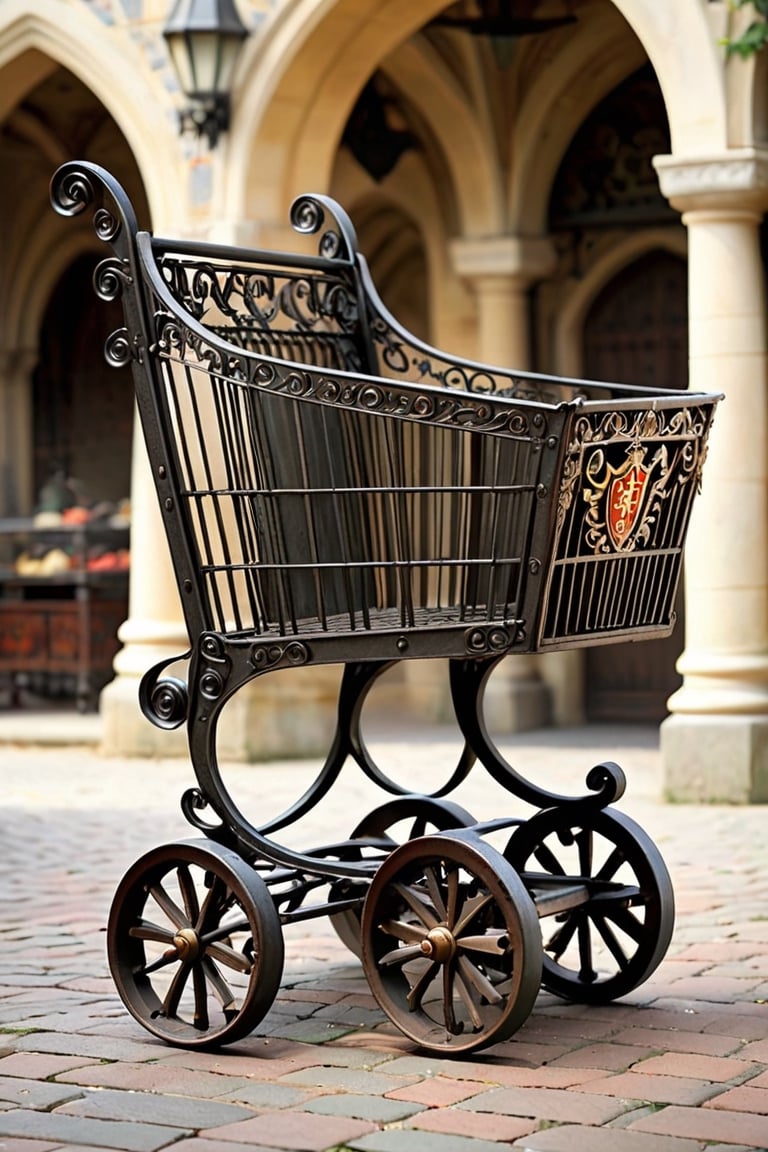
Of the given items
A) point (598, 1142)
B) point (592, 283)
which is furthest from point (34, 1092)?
point (592, 283)

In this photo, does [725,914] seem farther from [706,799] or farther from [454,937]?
[706,799]

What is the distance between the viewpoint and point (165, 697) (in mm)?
4469

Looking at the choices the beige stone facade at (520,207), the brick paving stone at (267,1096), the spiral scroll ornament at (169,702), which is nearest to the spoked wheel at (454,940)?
the brick paving stone at (267,1096)

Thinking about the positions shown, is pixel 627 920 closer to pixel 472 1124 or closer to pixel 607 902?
pixel 607 902

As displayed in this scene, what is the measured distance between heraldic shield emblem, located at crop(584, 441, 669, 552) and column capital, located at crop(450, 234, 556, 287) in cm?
697

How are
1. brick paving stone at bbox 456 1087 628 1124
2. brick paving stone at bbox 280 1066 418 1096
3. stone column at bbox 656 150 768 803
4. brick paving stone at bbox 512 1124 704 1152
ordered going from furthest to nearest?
stone column at bbox 656 150 768 803 < brick paving stone at bbox 280 1066 418 1096 < brick paving stone at bbox 456 1087 628 1124 < brick paving stone at bbox 512 1124 704 1152

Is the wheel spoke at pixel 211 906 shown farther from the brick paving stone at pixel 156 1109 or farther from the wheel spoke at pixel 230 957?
the brick paving stone at pixel 156 1109

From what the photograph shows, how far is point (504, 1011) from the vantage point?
3938 millimetres

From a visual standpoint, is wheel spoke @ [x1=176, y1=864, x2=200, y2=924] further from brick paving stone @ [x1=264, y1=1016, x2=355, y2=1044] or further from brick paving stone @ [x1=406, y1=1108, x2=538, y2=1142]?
brick paving stone @ [x1=406, y1=1108, x2=538, y2=1142]

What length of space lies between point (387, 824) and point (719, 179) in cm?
414

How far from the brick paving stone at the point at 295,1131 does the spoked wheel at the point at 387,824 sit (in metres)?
0.90

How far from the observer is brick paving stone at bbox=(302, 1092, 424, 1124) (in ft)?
11.8

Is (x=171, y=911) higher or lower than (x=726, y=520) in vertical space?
lower

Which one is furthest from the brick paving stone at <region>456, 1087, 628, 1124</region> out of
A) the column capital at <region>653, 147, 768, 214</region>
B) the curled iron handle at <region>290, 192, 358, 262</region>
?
the column capital at <region>653, 147, 768, 214</region>
